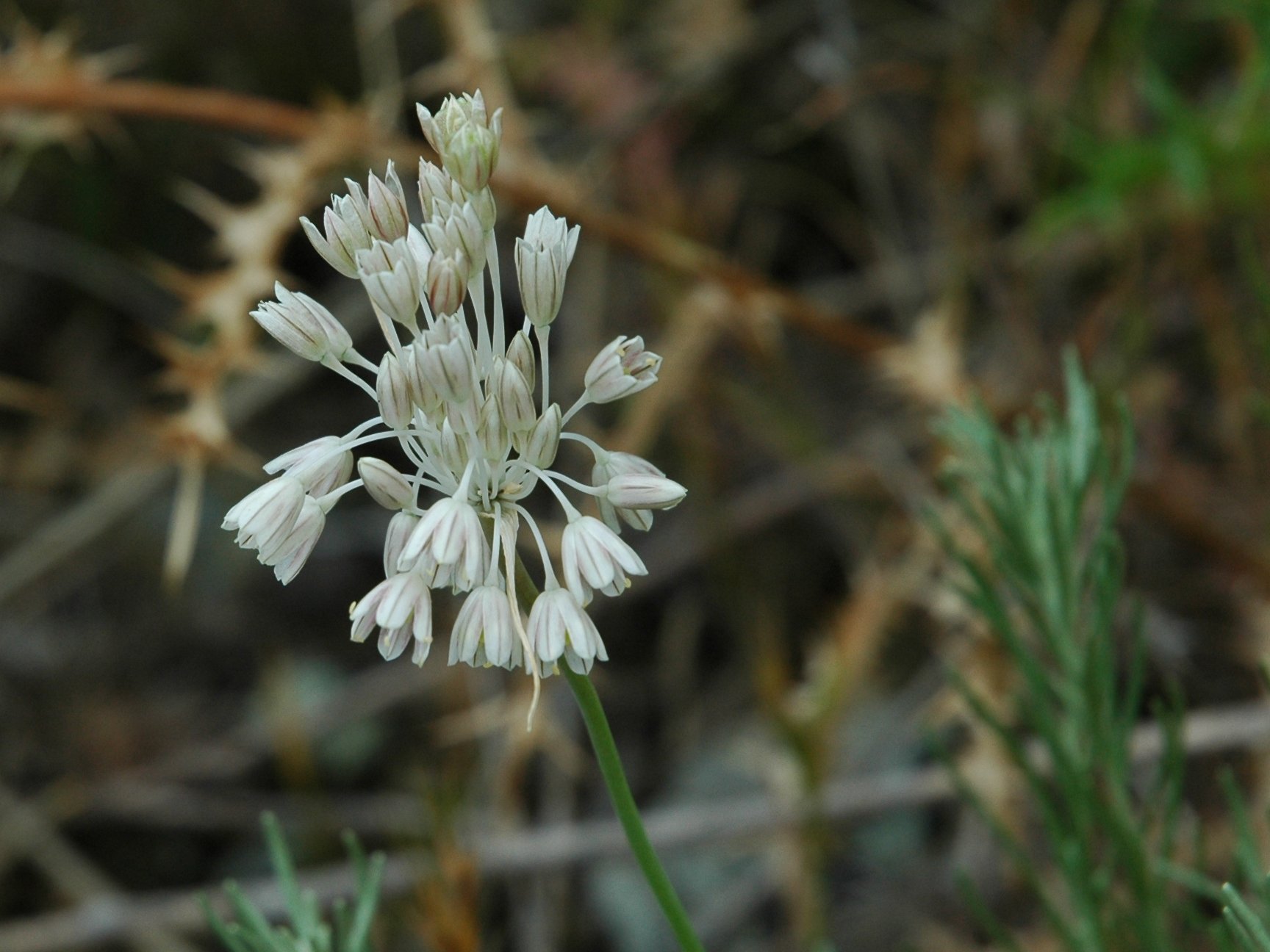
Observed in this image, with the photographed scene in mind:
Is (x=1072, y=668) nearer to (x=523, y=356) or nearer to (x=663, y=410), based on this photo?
(x=523, y=356)

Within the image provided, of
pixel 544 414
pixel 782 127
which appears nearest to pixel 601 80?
pixel 782 127

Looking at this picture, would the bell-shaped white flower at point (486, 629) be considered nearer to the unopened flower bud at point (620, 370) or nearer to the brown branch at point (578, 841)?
the unopened flower bud at point (620, 370)

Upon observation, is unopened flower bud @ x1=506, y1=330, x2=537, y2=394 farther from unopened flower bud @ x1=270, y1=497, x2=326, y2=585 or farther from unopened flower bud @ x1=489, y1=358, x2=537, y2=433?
unopened flower bud @ x1=270, y1=497, x2=326, y2=585

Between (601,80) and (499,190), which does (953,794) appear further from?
(601,80)

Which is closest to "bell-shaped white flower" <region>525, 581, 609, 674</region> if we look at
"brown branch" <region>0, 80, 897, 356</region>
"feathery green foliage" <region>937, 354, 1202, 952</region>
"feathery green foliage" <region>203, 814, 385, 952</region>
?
"feathery green foliage" <region>203, 814, 385, 952</region>

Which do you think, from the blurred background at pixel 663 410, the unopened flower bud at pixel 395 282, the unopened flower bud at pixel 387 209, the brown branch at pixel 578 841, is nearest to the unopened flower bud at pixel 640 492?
the unopened flower bud at pixel 395 282

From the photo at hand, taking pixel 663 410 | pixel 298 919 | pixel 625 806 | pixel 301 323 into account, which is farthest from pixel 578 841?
pixel 301 323
